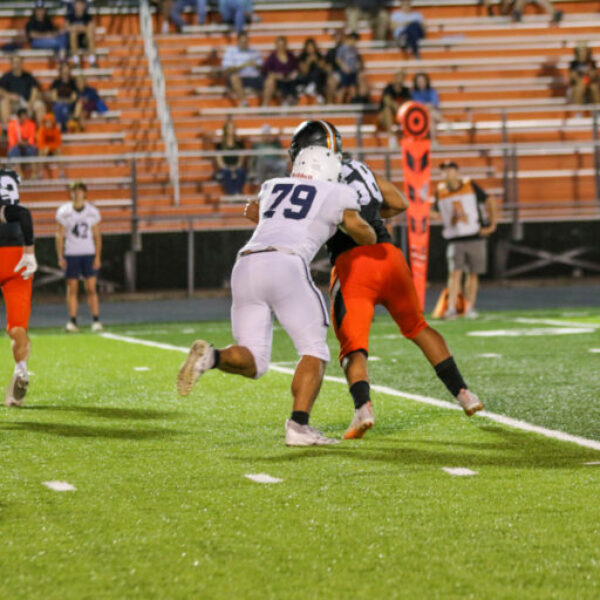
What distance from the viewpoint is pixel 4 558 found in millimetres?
4852

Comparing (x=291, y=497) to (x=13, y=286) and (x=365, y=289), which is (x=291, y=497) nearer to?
(x=365, y=289)

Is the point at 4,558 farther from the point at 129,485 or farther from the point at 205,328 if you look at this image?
the point at 205,328

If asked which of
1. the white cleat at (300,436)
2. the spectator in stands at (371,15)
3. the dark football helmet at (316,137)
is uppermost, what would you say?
the spectator in stands at (371,15)

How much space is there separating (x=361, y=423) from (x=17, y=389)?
9.46 feet

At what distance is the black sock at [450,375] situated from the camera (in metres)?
7.83

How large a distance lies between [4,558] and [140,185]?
18311mm

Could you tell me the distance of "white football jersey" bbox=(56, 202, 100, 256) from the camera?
675 inches

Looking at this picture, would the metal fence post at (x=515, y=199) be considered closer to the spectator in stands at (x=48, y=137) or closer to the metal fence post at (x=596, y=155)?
the metal fence post at (x=596, y=155)

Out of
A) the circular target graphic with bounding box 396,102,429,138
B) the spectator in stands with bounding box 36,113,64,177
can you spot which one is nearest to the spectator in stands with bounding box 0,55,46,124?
the spectator in stands with bounding box 36,113,64,177

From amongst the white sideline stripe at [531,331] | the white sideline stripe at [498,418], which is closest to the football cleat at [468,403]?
the white sideline stripe at [498,418]

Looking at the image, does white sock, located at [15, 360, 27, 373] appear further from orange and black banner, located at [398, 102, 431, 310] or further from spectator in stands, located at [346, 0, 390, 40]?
spectator in stands, located at [346, 0, 390, 40]

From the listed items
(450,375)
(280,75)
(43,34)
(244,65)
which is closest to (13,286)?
(450,375)

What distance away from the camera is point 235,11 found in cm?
2658

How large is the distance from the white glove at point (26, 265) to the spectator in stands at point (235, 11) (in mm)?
17377
